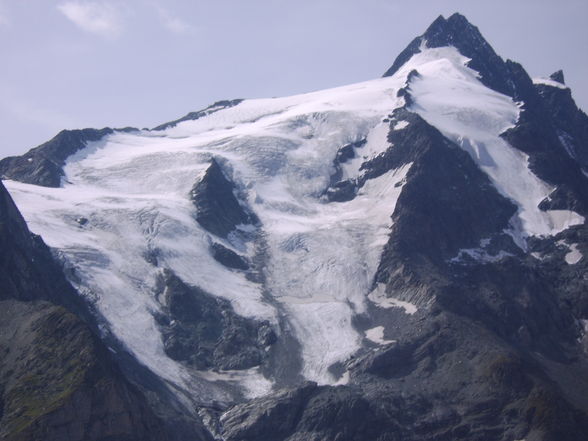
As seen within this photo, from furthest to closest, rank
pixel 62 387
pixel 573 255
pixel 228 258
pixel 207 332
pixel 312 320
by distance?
pixel 573 255
pixel 228 258
pixel 312 320
pixel 207 332
pixel 62 387

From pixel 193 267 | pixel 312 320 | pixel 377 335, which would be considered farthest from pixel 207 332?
pixel 377 335

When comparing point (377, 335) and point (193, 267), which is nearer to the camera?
point (377, 335)

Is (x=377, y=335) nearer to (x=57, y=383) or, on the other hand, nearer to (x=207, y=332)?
(x=207, y=332)

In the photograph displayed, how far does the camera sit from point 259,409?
460 feet

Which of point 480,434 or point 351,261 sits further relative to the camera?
point 351,261

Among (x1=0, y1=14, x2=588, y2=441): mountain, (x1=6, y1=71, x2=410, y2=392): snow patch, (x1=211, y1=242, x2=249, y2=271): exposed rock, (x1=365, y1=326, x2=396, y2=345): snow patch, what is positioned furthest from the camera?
(x1=211, y1=242, x2=249, y2=271): exposed rock

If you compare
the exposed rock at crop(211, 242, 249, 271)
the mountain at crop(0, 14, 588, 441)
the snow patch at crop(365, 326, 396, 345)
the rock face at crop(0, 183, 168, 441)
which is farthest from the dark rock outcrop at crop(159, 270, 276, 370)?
the rock face at crop(0, 183, 168, 441)

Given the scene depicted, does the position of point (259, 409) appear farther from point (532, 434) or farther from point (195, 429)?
point (532, 434)

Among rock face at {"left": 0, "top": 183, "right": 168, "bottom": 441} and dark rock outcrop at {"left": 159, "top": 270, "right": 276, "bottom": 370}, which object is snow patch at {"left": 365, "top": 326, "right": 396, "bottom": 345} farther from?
rock face at {"left": 0, "top": 183, "right": 168, "bottom": 441}

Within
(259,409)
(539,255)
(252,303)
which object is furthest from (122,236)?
(539,255)

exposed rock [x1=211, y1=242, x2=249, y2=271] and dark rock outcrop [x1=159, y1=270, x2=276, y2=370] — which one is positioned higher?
exposed rock [x1=211, y1=242, x2=249, y2=271]

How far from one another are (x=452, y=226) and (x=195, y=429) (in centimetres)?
8044

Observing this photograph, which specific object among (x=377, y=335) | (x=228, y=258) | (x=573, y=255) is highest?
(x=228, y=258)

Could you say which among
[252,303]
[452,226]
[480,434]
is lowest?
[480,434]
